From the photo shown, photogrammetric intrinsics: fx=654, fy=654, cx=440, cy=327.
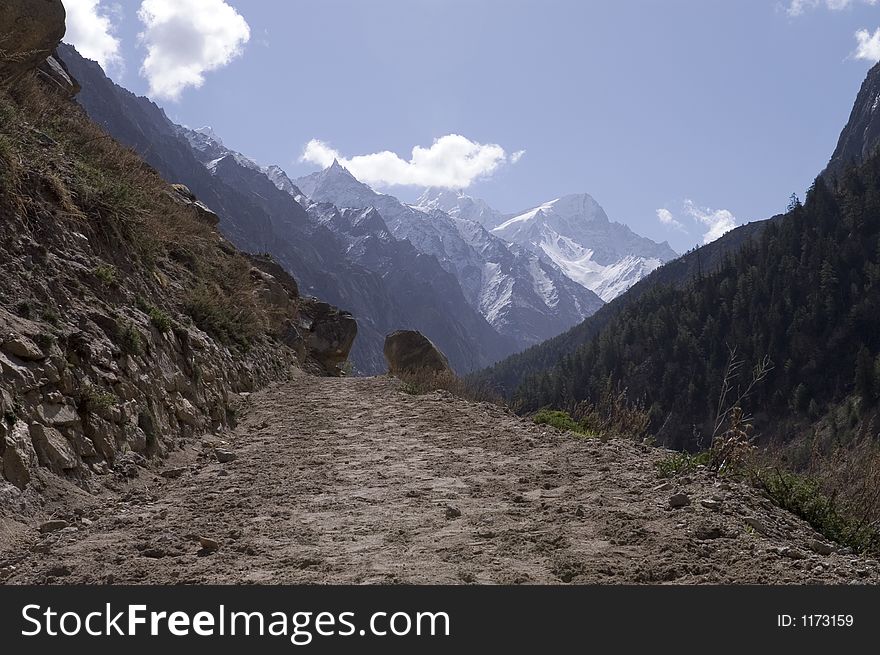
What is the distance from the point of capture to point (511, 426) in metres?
10.0

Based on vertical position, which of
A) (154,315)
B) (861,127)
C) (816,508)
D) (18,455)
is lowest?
(816,508)

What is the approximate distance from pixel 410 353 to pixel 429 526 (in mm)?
24717

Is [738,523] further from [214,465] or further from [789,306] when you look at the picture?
[789,306]

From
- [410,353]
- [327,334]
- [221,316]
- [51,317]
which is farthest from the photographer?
[327,334]

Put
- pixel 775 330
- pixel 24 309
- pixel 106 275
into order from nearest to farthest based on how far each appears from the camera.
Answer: pixel 24 309
pixel 106 275
pixel 775 330

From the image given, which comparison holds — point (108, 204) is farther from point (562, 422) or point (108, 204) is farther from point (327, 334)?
point (327, 334)

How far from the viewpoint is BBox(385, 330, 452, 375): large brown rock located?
94.5ft

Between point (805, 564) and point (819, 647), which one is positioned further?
point (805, 564)

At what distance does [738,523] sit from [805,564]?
755 mm

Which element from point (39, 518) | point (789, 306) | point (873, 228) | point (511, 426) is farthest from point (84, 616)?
point (873, 228)

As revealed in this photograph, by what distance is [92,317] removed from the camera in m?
7.52

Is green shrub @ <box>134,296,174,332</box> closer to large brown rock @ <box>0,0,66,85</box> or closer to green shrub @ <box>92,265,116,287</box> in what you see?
green shrub @ <box>92,265,116,287</box>

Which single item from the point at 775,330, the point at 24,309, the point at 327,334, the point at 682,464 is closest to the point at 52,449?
the point at 24,309

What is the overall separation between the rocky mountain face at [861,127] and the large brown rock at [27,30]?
7643 inches
